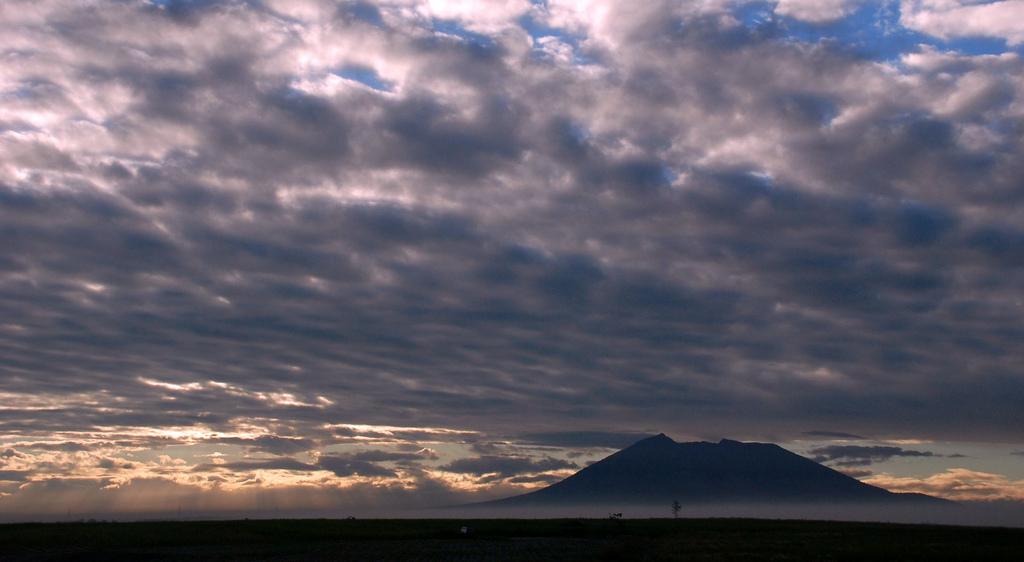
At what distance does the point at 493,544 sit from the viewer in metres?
109

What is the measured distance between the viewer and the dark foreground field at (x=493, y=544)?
82775 millimetres

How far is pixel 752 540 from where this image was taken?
336 ft

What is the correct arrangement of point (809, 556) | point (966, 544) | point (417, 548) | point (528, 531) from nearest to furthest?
point (809, 556)
point (966, 544)
point (417, 548)
point (528, 531)

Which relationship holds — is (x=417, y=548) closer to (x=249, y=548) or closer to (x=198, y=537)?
(x=249, y=548)

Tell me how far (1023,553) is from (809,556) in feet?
69.5

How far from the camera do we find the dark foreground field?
272 ft

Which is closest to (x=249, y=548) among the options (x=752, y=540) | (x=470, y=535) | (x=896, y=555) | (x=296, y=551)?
(x=296, y=551)

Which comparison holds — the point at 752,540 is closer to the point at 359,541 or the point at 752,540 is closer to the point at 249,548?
the point at 359,541

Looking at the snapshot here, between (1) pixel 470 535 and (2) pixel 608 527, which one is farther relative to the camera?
(2) pixel 608 527

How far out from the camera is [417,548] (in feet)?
328

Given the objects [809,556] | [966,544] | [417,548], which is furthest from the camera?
[417,548]

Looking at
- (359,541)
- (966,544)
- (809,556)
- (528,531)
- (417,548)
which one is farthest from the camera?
(528,531)

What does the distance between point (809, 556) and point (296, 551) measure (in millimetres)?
51724

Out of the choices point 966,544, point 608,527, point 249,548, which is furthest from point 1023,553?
point 249,548
